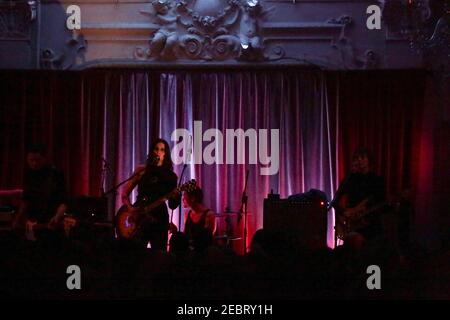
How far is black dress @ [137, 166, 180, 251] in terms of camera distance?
546cm

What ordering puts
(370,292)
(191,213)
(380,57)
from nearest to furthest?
(370,292) → (191,213) → (380,57)

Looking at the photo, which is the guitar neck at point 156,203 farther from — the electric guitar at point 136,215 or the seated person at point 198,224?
the seated person at point 198,224

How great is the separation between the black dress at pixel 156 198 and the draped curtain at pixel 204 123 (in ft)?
5.27

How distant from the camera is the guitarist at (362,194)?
528cm

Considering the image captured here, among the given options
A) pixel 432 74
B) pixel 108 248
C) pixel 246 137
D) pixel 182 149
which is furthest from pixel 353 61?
pixel 108 248

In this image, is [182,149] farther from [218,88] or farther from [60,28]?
[60,28]

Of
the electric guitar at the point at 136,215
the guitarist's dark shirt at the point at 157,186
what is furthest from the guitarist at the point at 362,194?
the guitarist's dark shirt at the point at 157,186

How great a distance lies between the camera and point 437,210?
710 centimetres

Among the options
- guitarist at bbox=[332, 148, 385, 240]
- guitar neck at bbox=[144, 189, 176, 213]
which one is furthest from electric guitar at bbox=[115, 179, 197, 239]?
guitarist at bbox=[332, 148, 385, 240]

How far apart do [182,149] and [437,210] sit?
9.20ft

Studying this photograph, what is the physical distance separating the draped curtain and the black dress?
1607 mm

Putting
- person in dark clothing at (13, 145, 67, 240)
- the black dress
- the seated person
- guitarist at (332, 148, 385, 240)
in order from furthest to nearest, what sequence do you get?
the seated person < the black dress < guitarist at (332, 148, 385, 240) < person in dark clothing at (13, 145, 67, 240)

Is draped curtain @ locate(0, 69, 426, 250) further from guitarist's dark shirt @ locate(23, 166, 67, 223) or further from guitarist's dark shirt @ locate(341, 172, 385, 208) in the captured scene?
guitarist's dark shirt @ locate(23, 166, 67, 223)

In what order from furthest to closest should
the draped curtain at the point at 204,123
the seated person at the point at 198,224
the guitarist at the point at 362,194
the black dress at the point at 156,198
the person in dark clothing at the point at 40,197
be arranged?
the draped curtain at the point at 204,123 → the seated person at the point at 198,224 → the black dress at the point at 156,198 → the guitarist at the point at 362,194 → the person in dark clothing at the point at 40,197
